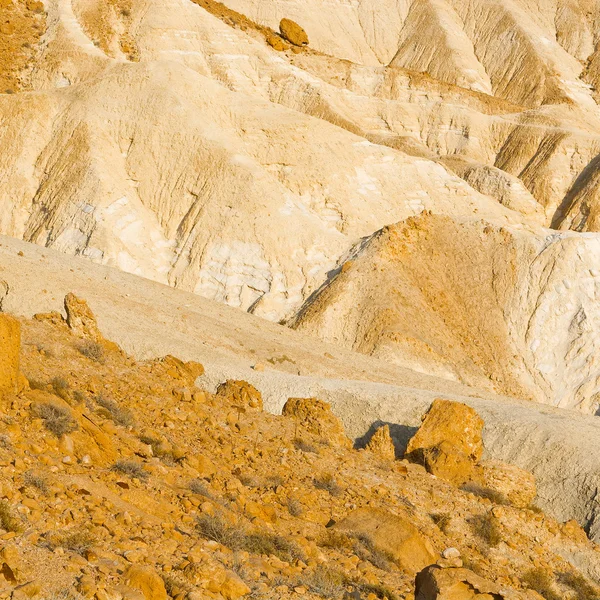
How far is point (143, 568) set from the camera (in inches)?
325

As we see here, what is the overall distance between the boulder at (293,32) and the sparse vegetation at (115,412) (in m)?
55.5

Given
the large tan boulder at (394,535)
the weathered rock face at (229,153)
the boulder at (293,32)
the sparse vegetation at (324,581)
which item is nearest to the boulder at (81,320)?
the large tan boulder at (394,535)

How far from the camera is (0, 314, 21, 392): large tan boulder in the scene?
11.7 m

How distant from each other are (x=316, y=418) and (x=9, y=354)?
701cm

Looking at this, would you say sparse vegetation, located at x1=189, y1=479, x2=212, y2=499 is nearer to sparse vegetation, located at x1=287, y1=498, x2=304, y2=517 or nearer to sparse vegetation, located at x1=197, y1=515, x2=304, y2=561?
sparse vegetation, located at x1=197, y1=515, x2=304, y2=561

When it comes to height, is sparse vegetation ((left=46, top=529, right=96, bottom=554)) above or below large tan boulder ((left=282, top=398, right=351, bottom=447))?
above

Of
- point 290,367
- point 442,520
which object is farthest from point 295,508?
point 290,367

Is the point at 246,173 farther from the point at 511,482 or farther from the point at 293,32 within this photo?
the point at 293,32

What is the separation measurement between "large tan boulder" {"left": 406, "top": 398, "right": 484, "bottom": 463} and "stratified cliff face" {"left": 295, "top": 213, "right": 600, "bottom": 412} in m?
11.9

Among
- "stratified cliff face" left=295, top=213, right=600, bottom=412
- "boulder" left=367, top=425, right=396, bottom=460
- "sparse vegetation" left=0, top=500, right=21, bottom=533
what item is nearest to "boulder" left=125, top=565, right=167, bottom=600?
"sparse vegetation" left=0, top=500, right=21, bottom=533

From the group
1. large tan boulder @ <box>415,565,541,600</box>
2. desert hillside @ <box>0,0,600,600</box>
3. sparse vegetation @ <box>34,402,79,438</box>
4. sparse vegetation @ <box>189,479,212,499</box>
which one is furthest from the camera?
sparse vegetation @ <box>189,479,212,499</box>

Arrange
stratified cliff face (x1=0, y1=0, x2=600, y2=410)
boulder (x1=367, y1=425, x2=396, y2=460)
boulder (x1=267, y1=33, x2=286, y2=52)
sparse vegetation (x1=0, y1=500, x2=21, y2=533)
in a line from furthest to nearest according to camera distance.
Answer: boulder (x1=267, y1=33, x2=286, y2=52), stratified cliff face (x1=0, y1=0, x2=600, y2=410), boulder (x1=367, y1=425, x2=396, y2=460), sparse vegetation (x1=0, y1=500, x2=21, y2=533)

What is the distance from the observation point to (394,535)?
12008mm

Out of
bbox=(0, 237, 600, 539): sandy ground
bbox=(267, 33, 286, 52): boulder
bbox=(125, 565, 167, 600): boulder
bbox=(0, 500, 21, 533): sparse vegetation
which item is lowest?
bbox=(0, 237, 600, 539): sandy ground
